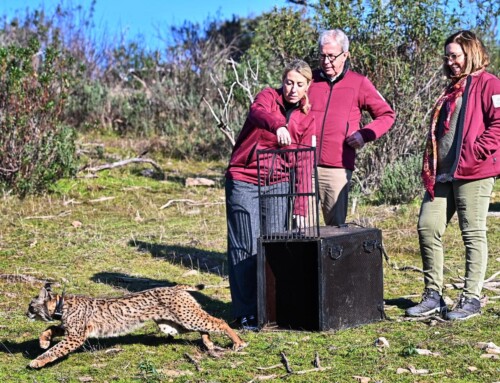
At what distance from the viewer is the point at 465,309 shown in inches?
261

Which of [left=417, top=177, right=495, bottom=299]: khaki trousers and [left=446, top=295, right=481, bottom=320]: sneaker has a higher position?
[left=417, top=177, right=495, bottom=299]: khaki trousers

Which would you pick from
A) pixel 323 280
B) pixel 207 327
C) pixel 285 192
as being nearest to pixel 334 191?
pixel 285 192

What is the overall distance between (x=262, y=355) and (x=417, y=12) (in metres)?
6.62

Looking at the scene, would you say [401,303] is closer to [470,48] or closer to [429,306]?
[429,306]

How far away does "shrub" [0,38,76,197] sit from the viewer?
11.6 meters

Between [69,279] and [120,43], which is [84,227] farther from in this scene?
[120,43]

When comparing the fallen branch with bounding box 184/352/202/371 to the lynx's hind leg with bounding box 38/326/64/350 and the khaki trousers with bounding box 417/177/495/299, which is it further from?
the khaki trousers with bounding box 417/177/495/299

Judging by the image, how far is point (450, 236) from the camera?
990cm

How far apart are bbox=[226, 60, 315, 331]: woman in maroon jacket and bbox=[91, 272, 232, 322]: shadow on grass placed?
2.55 ft

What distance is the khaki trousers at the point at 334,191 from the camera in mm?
6859

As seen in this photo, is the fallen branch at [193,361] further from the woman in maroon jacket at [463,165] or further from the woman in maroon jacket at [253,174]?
the woman in maroon jacket at [463,165]

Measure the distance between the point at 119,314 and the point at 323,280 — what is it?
1.38 m

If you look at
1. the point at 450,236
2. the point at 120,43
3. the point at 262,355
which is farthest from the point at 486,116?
the point at 120,43

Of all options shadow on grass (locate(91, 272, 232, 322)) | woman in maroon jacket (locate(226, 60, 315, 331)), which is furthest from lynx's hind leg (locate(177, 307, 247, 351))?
shadow on grass (locate(91, 272, 232, 322))
